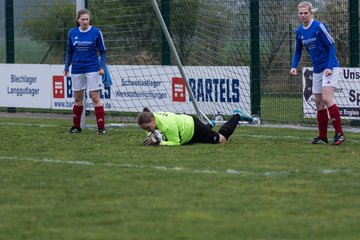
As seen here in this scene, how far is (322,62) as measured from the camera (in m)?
13.3

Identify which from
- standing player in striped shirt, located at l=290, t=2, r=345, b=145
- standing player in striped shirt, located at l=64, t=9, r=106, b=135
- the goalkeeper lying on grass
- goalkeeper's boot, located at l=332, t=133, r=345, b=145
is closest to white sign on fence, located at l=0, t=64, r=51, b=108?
standing player in striped shirt, located at l=64, t=9, r=106, b=135

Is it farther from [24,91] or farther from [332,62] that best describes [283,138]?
[24,91]

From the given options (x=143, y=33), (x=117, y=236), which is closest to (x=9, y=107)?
(x=143, y=33)

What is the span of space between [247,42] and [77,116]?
4.47 m

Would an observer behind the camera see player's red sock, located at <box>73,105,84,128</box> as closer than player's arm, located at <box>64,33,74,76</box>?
No

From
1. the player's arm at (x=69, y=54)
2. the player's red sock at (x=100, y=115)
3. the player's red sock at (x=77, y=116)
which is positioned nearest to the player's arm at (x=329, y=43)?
the player's red sock at (x=100, y=115)

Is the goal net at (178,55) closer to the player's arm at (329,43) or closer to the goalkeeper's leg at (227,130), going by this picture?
the goalkeeper's leg at (227,130)

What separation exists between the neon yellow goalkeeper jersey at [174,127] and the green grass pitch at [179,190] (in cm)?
23

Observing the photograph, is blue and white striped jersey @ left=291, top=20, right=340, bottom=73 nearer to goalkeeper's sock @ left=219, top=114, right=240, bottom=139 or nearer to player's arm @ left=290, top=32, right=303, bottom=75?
player's arm @ left=290, top=32, right=303, bottom=75

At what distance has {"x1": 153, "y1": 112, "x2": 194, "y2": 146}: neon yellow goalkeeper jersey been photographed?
12.7 meters

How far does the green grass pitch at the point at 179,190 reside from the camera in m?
7.09

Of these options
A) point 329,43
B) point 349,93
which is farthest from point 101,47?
point 349,93

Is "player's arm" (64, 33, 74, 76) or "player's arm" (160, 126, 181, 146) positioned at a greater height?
"player's arm" (64, 33, 74, 76)

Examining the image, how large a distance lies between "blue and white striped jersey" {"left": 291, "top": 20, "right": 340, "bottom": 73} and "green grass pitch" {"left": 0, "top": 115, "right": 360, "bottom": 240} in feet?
3.83
